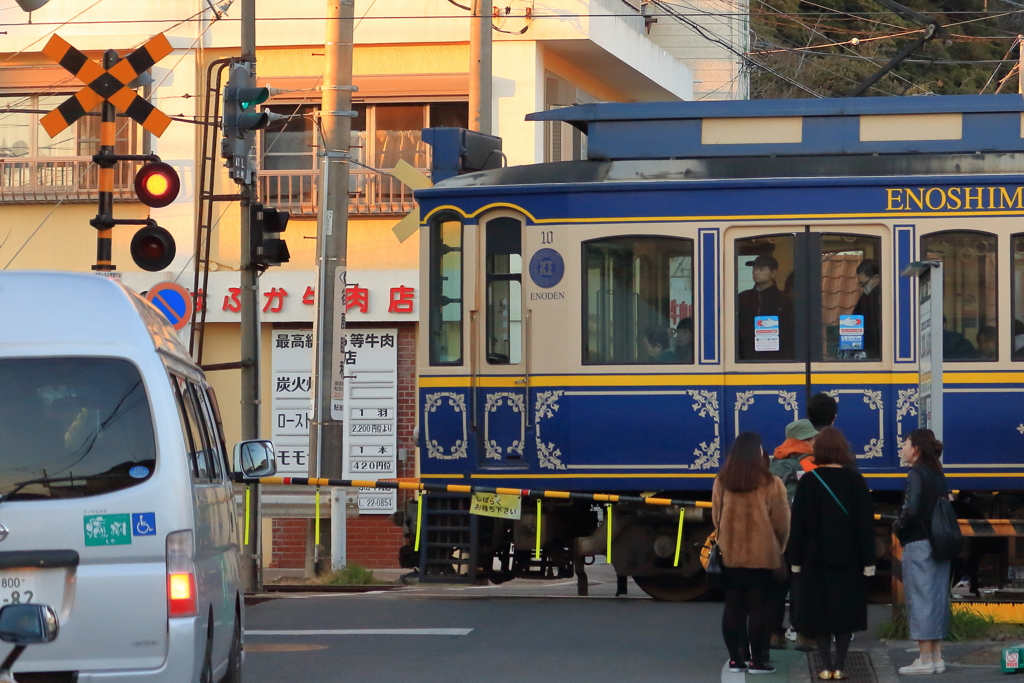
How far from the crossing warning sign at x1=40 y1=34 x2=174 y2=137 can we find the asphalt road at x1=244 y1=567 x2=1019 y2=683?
4.70 metres

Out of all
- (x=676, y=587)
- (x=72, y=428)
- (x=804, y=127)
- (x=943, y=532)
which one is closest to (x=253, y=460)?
(x=72, y=428)

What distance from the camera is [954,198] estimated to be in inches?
463

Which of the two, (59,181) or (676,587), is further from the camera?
(59,181)

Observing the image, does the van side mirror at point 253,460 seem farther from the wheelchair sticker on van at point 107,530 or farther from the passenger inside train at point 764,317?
the passenger inside train at point 764,317

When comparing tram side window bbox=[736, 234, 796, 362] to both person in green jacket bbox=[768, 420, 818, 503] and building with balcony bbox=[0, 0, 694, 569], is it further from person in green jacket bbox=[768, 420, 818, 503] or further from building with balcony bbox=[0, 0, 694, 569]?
building with balcony bbox=[0, 0, 694, 569]

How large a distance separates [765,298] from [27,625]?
7.53 m

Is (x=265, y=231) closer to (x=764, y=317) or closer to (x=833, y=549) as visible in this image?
(x=764, y=317)

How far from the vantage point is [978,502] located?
39.4 ft

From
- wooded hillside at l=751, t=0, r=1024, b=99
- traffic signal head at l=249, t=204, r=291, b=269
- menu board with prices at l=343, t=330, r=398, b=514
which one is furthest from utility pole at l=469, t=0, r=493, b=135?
wooded hillside at l=751, t=0, r=1024, b=99

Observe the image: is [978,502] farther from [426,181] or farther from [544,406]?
[426,181]

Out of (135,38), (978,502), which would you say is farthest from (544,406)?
(135,38)

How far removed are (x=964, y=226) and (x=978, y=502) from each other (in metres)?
2.26

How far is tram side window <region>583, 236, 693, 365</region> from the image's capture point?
11977mm

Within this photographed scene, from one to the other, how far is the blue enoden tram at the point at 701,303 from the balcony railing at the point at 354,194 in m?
8.16
